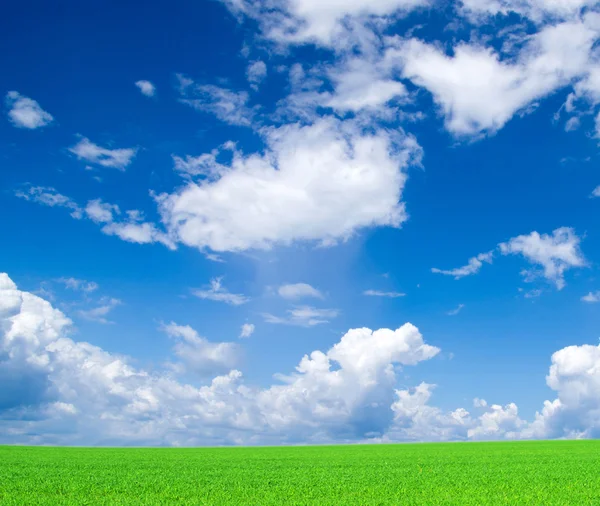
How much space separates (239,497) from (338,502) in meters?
3.89

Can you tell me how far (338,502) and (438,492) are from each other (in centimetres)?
501

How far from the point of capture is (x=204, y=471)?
2914 cm

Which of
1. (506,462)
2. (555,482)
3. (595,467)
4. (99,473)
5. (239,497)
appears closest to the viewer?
(239,497)

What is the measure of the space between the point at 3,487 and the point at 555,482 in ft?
79.4

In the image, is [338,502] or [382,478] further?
[382,478]

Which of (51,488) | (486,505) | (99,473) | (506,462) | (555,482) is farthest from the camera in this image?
(506,462)

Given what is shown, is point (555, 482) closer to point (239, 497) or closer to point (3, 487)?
point (239, 497)

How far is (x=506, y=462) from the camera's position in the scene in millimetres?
34594

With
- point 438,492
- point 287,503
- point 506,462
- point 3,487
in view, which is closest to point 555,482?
point 438,492

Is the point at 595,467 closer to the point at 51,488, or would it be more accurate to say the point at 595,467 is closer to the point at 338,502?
the point at 338,502

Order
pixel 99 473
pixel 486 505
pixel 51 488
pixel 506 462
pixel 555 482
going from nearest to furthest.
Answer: pixel 486 505
pixel 51 488
pixel 555 482
pixel 99 473
pixel 506 462

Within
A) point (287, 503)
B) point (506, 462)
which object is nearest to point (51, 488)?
point (287, 503)

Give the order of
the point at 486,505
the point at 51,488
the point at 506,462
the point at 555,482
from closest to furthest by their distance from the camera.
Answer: the point at 486,505
the point at 51,488
the point at 555,482
the point at 506,462

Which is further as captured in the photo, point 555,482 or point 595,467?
point 595,467
